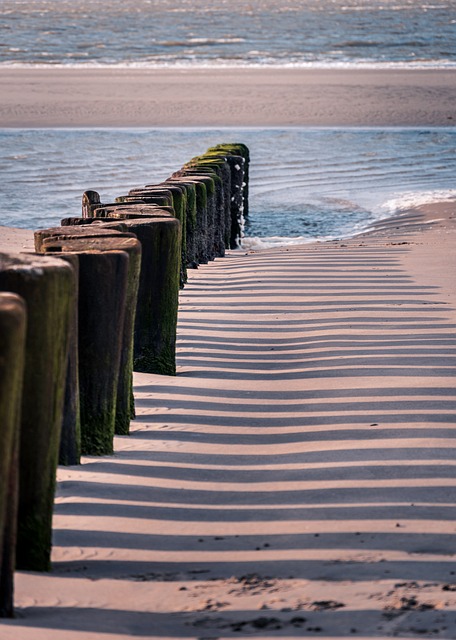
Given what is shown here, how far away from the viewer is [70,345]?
3648 millimetres

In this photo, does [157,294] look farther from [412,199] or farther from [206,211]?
[412,199]

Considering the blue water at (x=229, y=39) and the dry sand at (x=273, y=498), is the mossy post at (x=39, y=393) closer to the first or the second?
the dry sand at (x=273, y=498)

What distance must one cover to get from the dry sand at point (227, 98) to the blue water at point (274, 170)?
76.6 inches

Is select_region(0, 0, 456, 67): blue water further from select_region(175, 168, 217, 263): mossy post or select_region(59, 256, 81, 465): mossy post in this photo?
select_region(59, 256, 81, 465): mossy post

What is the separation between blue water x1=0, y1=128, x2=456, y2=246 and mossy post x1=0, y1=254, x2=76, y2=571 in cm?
946

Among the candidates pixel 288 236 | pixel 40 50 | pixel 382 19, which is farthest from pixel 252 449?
pixel 382 19

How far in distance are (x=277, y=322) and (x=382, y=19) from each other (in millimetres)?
63844

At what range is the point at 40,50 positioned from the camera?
47.0m

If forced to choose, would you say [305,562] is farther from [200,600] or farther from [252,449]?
[252,449]

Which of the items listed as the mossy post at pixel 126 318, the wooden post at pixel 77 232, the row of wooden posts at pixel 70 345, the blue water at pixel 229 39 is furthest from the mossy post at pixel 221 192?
the blue water at pixel 229 39

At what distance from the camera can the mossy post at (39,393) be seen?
295cm

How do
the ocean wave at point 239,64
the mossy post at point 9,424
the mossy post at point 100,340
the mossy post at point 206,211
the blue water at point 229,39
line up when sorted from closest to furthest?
1. the mossy post at point 9,424
2. the mossy post at point 100,340
3. the mossy post at point 206,211
4. the ocean wave at point 239,64
5. the blue water at point 229,39

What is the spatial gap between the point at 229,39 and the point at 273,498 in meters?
52.5

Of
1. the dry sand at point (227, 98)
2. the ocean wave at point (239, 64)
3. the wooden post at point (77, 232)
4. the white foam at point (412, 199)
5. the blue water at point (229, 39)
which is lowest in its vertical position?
the white foam at point (412, 199)
